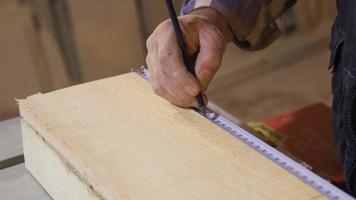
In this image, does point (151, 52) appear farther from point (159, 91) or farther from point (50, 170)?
point (50, 170)

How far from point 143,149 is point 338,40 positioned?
44 cm

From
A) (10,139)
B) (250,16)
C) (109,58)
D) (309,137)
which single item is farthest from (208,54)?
(109,58)

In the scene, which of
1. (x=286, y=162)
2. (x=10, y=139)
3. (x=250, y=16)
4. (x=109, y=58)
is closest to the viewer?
(x=286, y=162)

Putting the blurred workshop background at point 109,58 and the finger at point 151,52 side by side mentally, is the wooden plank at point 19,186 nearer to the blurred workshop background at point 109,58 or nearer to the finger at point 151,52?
the finger at point 151,52

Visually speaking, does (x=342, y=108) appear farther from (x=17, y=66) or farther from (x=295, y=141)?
(x=17, y=66)

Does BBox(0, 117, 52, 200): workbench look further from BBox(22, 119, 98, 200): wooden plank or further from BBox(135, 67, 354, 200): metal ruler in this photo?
BBox(135, 67, 354, 200): metal ruler

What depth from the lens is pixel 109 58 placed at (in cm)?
260

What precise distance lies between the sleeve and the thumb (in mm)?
131

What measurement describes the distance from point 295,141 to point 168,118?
2.06ft

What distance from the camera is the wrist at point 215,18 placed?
976mm

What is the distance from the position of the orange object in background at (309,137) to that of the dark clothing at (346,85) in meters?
0.29

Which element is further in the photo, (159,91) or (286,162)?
(159,91)

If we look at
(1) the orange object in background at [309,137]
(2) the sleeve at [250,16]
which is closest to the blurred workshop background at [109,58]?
(1) the orange object in background at [309,137]

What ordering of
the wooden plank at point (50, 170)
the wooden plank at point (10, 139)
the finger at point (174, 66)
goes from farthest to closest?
the wooden plank at point (10, 139) → the finger at point (174, 66) → the wooden plank at point (50, 170)
